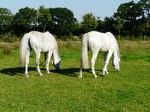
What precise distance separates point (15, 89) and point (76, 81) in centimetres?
263

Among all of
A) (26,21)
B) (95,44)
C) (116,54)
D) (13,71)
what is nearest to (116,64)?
(116,54)

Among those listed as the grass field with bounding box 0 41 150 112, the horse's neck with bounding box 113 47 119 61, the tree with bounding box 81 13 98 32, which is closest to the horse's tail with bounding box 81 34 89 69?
the grass field with bounding box 0 41 150 112

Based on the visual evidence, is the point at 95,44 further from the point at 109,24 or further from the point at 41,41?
the point at 109,24

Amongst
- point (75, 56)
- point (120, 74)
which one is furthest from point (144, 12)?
point (120, 74)

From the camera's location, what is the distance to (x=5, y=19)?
282 ft

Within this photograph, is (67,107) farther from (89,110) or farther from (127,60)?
(127,60)

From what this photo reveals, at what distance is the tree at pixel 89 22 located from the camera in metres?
67.9

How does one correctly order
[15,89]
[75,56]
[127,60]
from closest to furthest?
[15,89]
[127,60]
[75,56]

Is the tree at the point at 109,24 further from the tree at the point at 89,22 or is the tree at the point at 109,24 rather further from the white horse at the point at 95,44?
the white horse at the point at 95,44

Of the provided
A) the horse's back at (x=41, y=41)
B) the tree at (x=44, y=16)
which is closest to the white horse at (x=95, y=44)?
the horse's back at (x=41, y=41)

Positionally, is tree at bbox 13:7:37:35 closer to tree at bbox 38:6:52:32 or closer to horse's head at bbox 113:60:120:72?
tree at bbox 38:6:52:32

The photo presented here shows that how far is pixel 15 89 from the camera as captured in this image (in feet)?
36.2

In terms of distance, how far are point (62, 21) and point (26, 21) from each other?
977 cm

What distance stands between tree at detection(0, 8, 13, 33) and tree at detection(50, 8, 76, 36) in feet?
36.5
